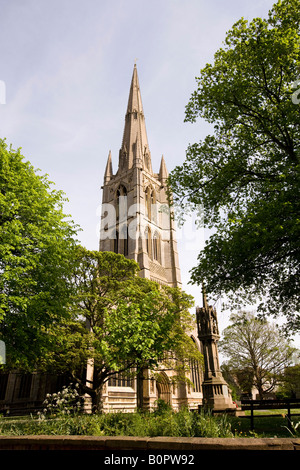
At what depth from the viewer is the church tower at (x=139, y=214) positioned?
41438 millimetres

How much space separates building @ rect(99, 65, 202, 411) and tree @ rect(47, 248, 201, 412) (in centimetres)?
1447

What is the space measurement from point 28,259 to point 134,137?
48.2 m

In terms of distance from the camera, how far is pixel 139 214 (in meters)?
42.9

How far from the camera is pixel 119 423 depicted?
21.1 feet

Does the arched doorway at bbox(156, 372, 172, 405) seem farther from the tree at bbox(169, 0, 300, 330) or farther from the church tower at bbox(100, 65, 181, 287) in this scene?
the tree at bbox(169, 0, 300, 330)

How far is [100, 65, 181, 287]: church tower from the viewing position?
4144cm

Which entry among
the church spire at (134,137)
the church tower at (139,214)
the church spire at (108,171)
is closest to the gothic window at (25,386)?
the church tower at (139,214)

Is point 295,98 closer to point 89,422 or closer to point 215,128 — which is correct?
point 215,128

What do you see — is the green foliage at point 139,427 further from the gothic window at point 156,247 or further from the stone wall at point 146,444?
the gothic window at point 156,247

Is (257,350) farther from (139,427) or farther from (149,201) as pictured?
(139,427)

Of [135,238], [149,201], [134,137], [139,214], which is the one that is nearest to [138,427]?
[135,238]

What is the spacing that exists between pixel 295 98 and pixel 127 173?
41222 millimetres

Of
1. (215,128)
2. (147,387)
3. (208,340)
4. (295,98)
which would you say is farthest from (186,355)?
(295,98)
